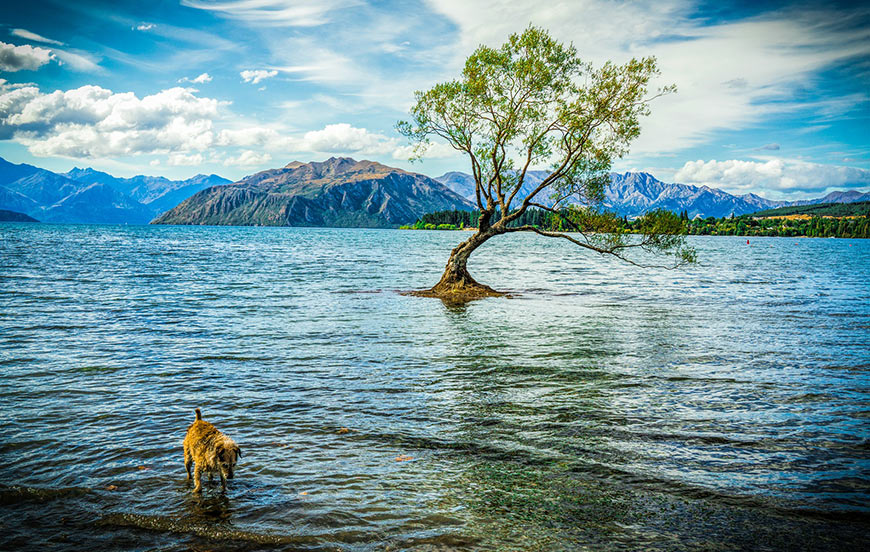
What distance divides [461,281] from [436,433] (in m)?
31.2

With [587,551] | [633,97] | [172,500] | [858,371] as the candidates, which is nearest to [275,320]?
[172,500]

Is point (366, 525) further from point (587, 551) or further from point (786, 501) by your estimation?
point (786, 501)

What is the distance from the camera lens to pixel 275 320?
29.7m

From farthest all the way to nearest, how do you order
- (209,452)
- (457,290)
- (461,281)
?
(461,281) → (457,290) → (209,452)

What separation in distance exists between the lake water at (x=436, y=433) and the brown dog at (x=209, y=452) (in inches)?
18.6

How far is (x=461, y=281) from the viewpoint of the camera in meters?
43.6

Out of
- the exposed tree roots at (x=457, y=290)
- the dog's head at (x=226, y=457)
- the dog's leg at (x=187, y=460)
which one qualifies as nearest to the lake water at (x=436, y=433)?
the dog's leg at (x=187, y=460)

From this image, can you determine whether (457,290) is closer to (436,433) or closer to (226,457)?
(436,433)

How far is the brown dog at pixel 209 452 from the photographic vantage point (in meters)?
9.12

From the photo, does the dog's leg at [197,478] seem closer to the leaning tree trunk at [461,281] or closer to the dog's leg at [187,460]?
the dog's leg at [187,460]

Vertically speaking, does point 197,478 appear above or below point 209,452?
below

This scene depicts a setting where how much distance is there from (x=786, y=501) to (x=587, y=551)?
4.52 meters

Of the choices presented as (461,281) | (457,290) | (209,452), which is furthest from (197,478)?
(461,281)

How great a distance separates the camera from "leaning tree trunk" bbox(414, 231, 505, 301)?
139 feet
